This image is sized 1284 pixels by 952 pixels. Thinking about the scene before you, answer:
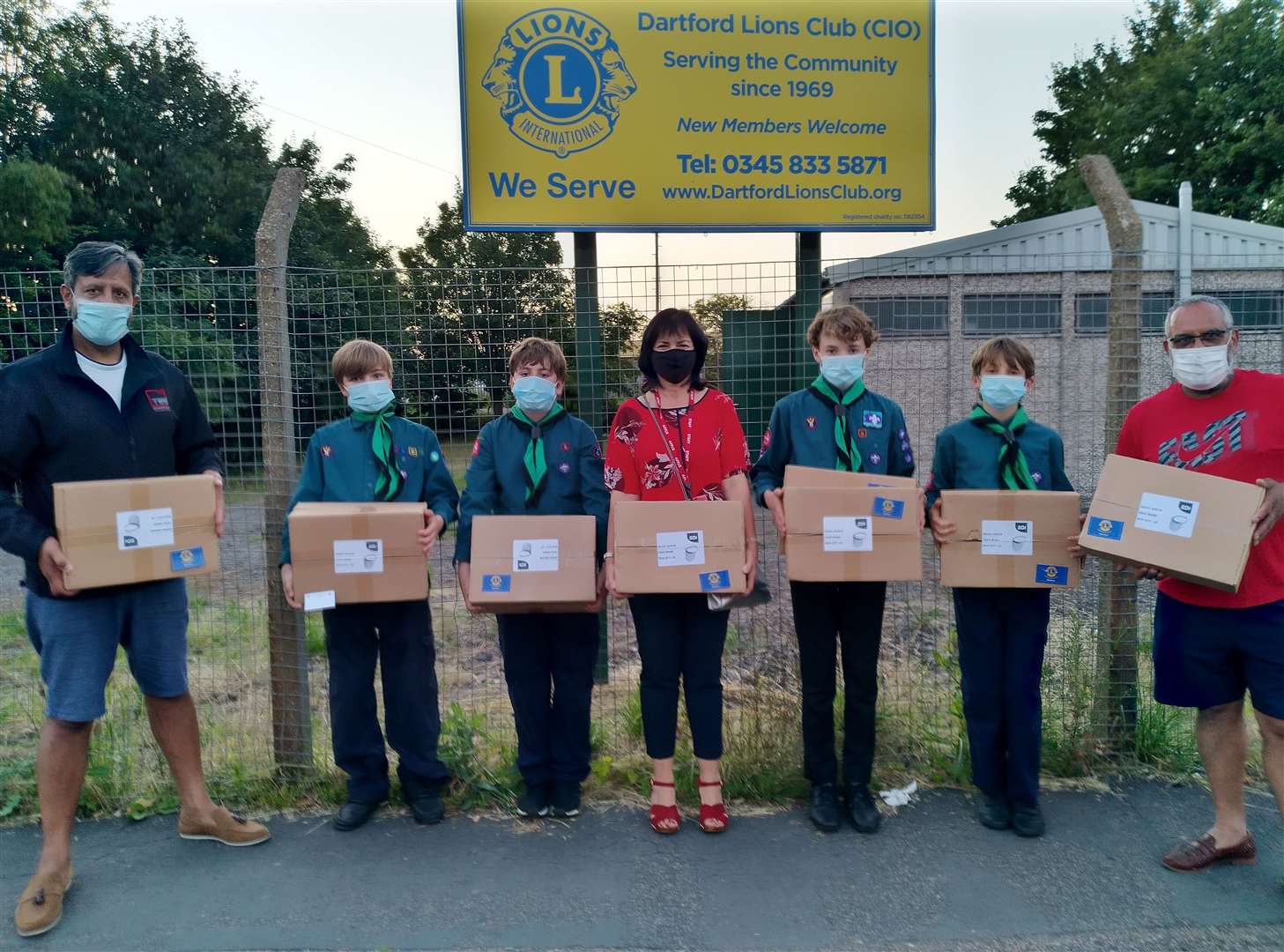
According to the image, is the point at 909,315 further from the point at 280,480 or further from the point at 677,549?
the point at 280,480

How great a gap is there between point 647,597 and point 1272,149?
87.6 feet

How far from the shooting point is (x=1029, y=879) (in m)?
3.25

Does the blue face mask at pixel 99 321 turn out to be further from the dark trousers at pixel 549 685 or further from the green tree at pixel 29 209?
the green tree at pixel 29 209

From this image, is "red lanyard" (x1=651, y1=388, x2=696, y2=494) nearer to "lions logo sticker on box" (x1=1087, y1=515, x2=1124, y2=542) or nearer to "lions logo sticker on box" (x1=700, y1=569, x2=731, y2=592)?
"lions logo sticker on box" (x1=700, y1=569, x2=731, y2=592)

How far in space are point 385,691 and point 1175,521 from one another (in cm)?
317

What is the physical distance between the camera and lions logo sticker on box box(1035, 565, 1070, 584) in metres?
3.42

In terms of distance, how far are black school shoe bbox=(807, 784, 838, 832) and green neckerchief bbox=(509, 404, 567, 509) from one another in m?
1.72

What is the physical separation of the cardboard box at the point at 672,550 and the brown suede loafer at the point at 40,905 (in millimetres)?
2275

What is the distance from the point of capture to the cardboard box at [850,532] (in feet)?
11.0

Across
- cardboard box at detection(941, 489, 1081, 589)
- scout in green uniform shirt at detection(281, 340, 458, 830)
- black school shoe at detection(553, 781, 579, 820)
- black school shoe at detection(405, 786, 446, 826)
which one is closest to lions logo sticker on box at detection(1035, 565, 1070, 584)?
cardboard box at detection(941, 489, 1081, 589)

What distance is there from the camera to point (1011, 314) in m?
4.77

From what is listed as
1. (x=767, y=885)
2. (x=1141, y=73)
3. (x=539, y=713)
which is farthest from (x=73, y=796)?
(x=1141, y=73)

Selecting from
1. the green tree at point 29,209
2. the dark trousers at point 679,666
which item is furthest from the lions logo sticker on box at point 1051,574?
the green tree at point 29,209

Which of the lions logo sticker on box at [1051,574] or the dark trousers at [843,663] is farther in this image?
the dark trousers at [843,663]
